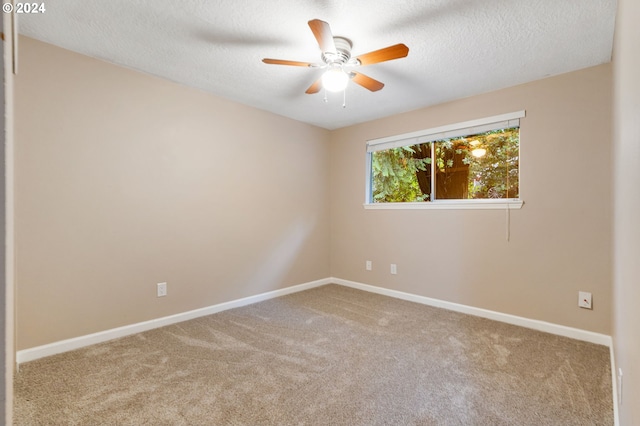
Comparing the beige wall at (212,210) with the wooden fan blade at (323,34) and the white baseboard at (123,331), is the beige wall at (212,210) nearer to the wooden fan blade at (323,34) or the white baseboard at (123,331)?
the white baseboard at (123,331)

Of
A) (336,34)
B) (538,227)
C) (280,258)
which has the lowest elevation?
(280,258)

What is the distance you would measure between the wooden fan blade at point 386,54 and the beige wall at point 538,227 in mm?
1604

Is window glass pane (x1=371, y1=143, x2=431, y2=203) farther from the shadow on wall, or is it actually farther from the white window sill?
the shadow on wall

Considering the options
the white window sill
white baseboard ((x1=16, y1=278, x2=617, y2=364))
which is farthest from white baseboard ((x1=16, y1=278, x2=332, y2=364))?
the white window sill

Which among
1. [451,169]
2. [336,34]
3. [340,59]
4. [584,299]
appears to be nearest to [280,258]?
[451,169]

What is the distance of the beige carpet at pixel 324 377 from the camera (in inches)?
62.9

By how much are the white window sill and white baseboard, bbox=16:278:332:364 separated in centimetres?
170

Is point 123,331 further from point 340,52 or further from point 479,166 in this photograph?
point 479,166

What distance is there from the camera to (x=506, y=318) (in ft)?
9.39

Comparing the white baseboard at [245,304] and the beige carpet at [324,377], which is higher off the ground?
the white baseboard at [245,304]

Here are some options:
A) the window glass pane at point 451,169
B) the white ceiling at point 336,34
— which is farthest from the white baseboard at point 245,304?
the white ceiling at point 336,34

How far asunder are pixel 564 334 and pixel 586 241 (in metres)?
0.79

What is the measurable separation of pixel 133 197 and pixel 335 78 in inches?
75.7

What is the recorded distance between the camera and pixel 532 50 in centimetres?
223
